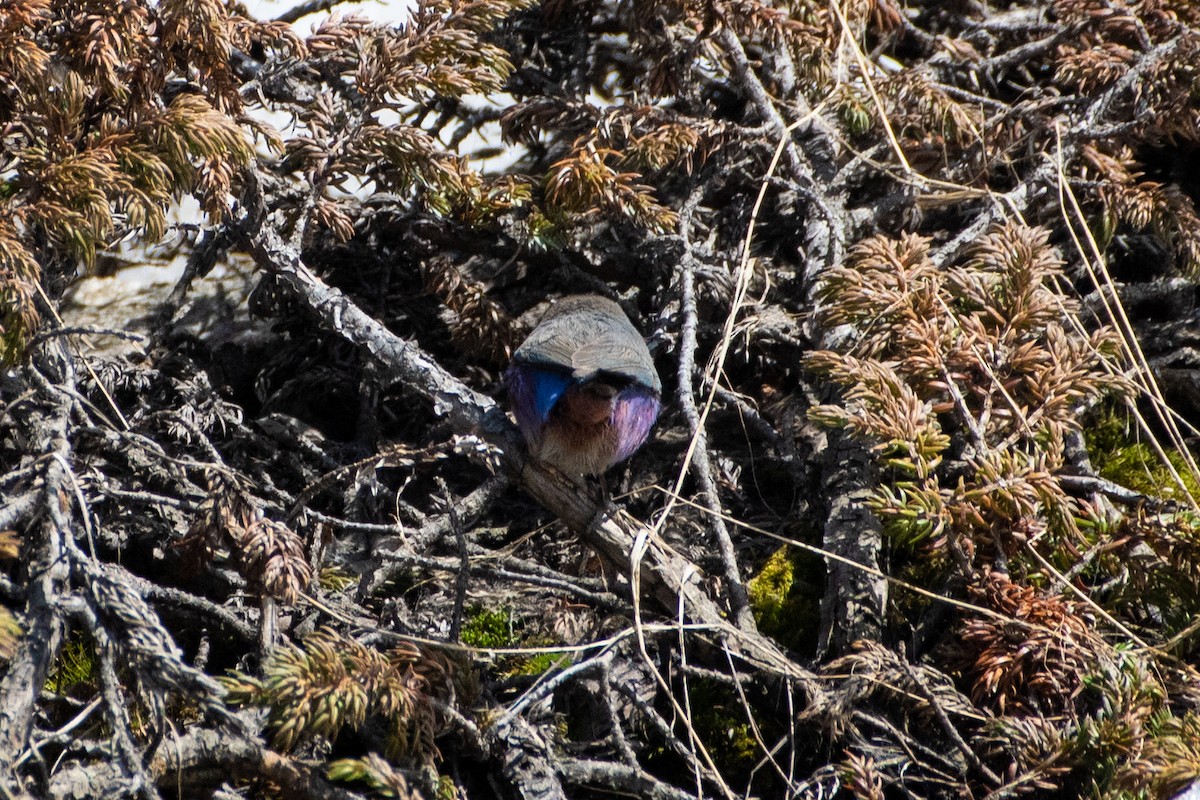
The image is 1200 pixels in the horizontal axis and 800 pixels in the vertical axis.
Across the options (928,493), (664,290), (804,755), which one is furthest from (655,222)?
(804,755)

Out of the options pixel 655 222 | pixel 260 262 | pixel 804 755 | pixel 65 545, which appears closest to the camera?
pixel 65 545

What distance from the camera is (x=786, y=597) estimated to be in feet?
10.9

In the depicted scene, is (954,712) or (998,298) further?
(998,298)

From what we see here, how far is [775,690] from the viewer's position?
2.98m

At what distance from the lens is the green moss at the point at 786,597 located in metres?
3.25

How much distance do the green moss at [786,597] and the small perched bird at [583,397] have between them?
0.63 meters

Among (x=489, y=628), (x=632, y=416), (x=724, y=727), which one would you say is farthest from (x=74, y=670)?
(x=724, y=727)

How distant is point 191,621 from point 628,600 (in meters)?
1.33

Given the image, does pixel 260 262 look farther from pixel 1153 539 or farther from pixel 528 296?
pixel 1153 539

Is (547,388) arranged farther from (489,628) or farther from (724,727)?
(724,727)

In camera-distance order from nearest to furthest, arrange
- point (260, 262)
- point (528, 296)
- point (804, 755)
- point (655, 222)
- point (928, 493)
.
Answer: point (928, 493), point (804, 755), point (260, 262), point (655, 222), point (528, 296)

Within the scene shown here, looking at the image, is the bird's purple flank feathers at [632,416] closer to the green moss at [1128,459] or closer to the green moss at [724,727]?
the green moss at [724,727]

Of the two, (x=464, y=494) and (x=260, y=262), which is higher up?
(x=260, y=262)

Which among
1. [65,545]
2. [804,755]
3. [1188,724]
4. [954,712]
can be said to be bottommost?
[804,755]
